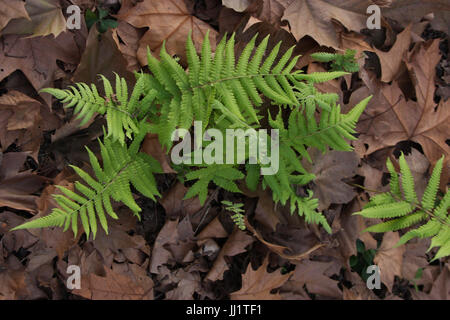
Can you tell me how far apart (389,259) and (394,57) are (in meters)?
1.22

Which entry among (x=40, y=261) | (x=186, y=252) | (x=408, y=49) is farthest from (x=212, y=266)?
(x=408, y=49)

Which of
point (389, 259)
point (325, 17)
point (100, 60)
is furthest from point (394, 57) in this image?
point (100, 60)

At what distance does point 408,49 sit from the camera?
2.24 metres

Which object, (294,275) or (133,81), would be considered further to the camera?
(294,275)

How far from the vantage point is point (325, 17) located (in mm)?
2092

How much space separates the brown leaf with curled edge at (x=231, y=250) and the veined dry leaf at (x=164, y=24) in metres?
1.06

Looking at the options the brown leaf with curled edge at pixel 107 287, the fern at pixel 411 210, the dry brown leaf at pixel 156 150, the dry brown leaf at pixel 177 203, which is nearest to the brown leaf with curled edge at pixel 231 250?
the dry brown leaf at pixel 177 203

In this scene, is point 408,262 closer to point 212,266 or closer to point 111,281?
point 212,266

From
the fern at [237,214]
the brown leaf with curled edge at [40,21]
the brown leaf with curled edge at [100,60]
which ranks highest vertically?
the brown leaf with curled edge at [40,21]

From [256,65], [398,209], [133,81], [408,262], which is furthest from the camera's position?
[408,262]

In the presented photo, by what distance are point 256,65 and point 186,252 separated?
119cm

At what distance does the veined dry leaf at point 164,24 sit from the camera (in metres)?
2.02

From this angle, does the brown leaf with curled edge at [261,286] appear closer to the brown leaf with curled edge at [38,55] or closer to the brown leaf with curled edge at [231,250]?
the brown leaf with curled edge at [231,250]

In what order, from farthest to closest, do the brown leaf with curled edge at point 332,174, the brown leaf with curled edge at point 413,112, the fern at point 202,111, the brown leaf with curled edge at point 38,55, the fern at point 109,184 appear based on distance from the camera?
1. the brown leaf with curled edge at point 413,112
2. the brown leaf with curled edge at point 332,174
3. the brown leaf with curled edge at point 38,55
4. the fern at point 109,184
5. the fern at point 202,111
